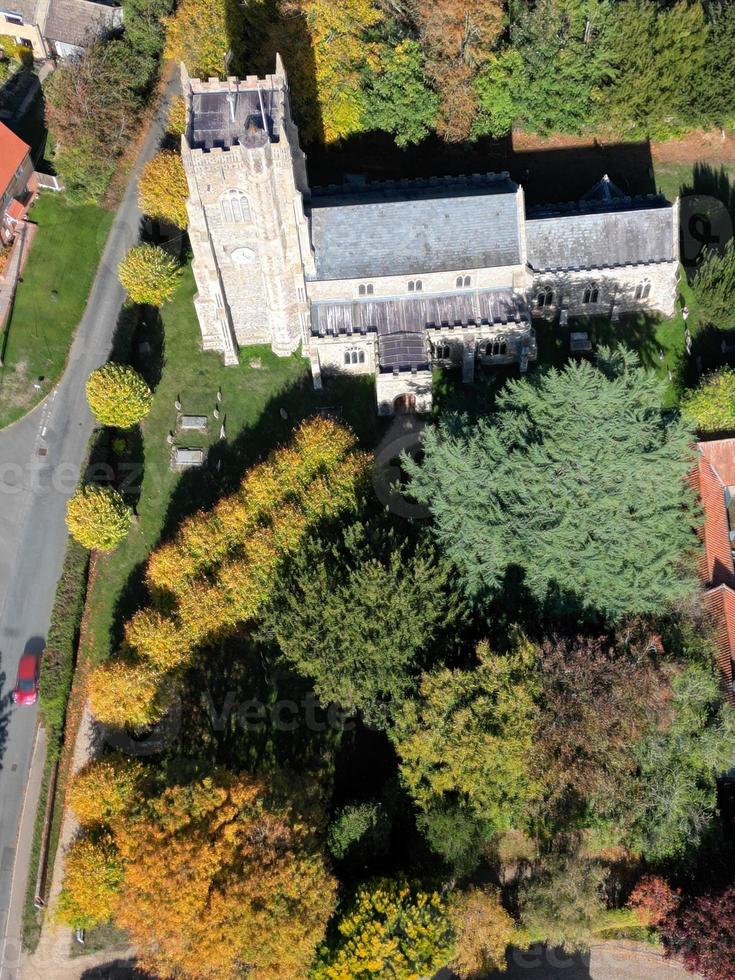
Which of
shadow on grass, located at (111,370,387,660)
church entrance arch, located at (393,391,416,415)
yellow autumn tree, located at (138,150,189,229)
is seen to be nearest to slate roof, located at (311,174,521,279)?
church entrance arch, located at (393,391,416,415)

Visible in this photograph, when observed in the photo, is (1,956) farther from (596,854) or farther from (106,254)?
(106,254)

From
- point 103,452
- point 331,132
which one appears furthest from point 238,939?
point 331,132

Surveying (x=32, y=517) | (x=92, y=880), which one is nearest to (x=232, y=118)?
(x=32, y=517)

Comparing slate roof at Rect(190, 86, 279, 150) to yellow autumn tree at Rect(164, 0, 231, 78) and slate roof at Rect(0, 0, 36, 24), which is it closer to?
yellow autumn tree at Rect(164, 0, 231, 78)

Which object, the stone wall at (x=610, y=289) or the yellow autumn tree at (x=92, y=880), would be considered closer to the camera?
the yellow autumn tree at (x=92, y=880)

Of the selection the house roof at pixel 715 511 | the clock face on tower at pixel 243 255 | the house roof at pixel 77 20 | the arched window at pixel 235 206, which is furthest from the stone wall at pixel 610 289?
the house roof at pixel 77 20

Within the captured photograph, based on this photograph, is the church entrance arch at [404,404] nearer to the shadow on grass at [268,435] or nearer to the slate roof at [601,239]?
the shadow on grass at [268,435]
